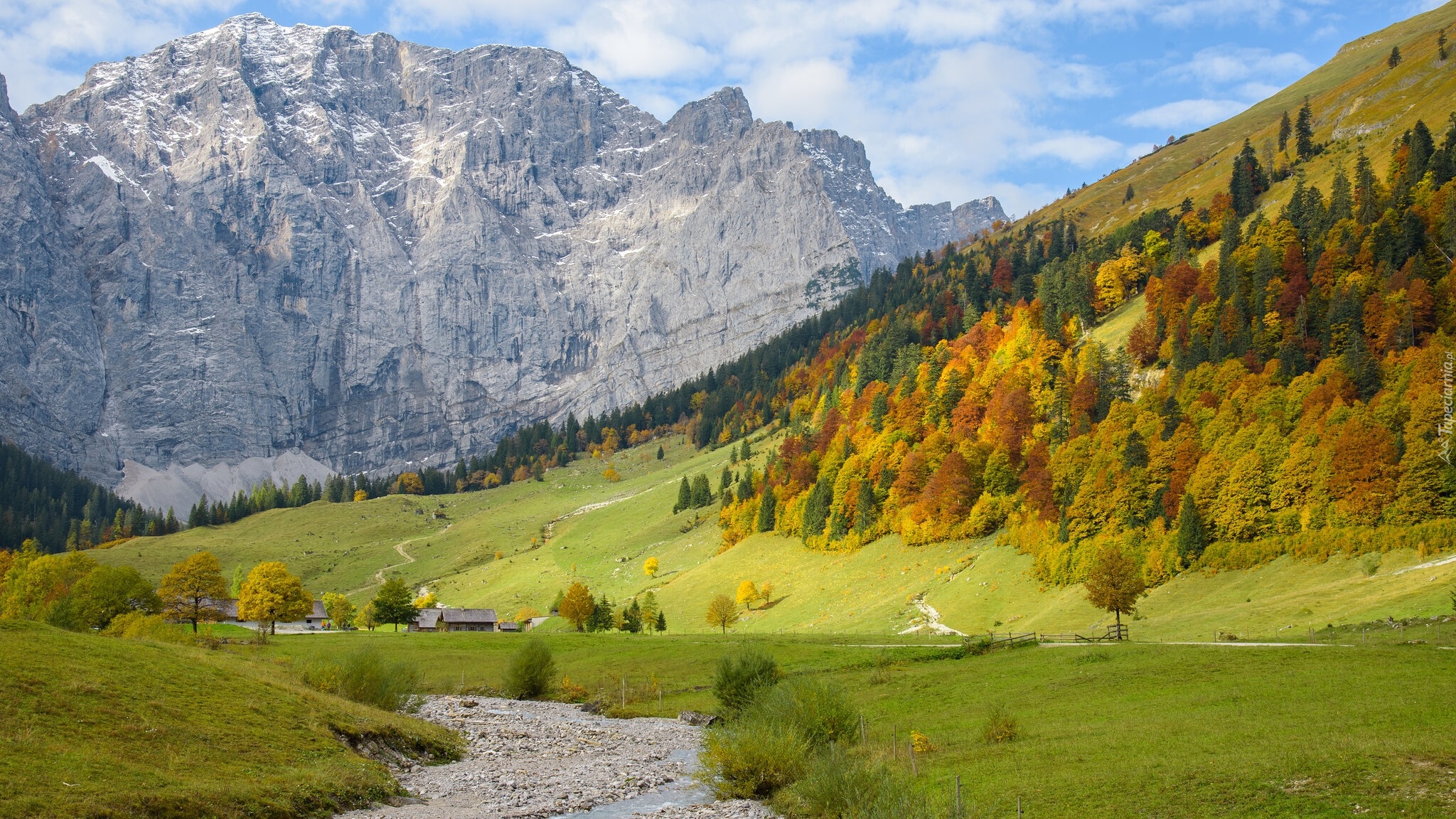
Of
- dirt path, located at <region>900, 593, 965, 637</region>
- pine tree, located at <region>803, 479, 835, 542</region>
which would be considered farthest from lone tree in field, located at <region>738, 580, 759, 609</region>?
dirt path, located at <region>900, 593, 965, 637</region>

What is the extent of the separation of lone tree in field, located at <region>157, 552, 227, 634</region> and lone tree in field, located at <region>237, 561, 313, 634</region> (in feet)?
10.8

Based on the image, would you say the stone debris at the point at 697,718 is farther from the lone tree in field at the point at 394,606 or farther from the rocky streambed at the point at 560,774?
the lone tree in field at the point at 394,606

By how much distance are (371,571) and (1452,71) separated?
208 metres

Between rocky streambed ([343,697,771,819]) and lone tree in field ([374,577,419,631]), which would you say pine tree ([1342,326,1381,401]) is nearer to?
rocky streambed ([343,697,771,819])

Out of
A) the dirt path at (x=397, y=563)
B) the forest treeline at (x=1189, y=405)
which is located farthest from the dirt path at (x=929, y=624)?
the dirt path at (x=397, y=563)

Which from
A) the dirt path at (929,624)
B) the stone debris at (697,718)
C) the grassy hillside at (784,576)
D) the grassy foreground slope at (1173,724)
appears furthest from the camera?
the dirt path at (929,624)

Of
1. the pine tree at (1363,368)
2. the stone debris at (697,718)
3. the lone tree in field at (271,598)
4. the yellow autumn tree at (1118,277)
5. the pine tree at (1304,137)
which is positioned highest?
the pine tree at (1304,137)

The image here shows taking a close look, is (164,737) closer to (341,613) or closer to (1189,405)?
(1189,405)

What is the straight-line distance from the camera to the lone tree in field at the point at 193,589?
310 ft

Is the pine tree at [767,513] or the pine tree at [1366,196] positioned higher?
the pine tree at [1366,196]

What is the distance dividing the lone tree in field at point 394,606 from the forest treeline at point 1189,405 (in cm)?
4802

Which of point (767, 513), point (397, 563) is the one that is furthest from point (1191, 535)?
point (397, 563)

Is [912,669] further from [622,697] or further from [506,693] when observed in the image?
[506,693]

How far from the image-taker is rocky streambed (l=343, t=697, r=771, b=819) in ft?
107
